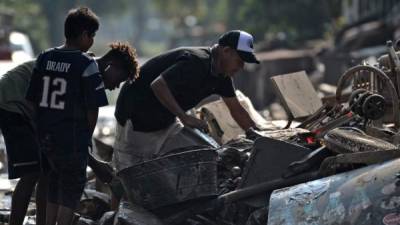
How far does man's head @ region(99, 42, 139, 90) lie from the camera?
6655 mm

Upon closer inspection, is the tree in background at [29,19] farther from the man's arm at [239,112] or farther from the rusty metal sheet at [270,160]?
the rusty metal sheet at [270,160]

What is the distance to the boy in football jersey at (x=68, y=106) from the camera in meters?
6.20

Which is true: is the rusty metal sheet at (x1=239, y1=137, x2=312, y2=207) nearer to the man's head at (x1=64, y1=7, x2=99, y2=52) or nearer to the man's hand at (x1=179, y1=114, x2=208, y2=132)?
the man's hand at (x1=179, y1=114, x2=208, y2=132)

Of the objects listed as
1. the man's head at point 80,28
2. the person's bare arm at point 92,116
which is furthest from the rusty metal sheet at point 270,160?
the man's head at point 80,28

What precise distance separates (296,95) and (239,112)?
3.87 feet

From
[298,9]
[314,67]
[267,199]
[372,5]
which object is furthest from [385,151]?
[298,9]

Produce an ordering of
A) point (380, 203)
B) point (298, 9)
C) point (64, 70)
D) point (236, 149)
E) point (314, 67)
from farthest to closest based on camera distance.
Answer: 1. point (298, 9)
2. point (314, 67)
3. point (236, 149)
4. point (64, 70)
5. point (380, 203)

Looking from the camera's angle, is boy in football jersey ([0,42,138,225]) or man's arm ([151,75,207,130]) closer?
boy in football jersey ([0,42,138,225])

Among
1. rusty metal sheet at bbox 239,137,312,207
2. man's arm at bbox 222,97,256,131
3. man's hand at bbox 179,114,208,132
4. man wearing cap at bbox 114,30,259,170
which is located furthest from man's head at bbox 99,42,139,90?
man's arm at bbox 222,97,256,131

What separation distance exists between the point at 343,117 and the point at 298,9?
33.7 m

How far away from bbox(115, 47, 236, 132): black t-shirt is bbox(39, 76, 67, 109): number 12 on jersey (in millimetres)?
1040

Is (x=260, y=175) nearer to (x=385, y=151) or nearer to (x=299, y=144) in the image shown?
(x=299, y=144)

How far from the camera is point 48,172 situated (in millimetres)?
6609

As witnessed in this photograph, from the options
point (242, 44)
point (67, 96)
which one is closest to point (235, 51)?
point (242, 44)
